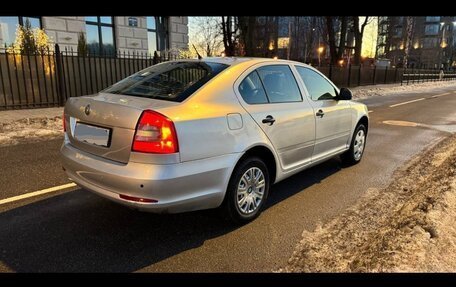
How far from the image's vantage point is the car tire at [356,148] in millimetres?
5914

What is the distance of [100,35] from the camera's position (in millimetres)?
18078

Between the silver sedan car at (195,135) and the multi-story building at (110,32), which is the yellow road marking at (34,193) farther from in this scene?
the multi-story building at (110,32)

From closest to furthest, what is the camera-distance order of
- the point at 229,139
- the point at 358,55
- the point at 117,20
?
the point at 229,139 → the point at 117,20 → the point at 358,55

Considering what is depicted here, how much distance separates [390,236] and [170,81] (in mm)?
2558

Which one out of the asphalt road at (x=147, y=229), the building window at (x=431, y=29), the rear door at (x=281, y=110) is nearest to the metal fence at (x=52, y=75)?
the asphalt road at (x=147, y=229)

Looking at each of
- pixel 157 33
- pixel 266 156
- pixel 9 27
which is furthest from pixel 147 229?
pixel 157 33

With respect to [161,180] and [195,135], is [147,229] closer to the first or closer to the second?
[161,180]

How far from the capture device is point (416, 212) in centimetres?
391

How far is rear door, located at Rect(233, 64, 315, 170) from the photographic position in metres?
3.83

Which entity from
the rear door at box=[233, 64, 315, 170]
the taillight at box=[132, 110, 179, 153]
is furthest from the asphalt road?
the taillight at box=[132, 110, 179, 153]

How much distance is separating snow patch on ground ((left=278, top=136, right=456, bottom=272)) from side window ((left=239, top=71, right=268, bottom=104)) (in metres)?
1.44
